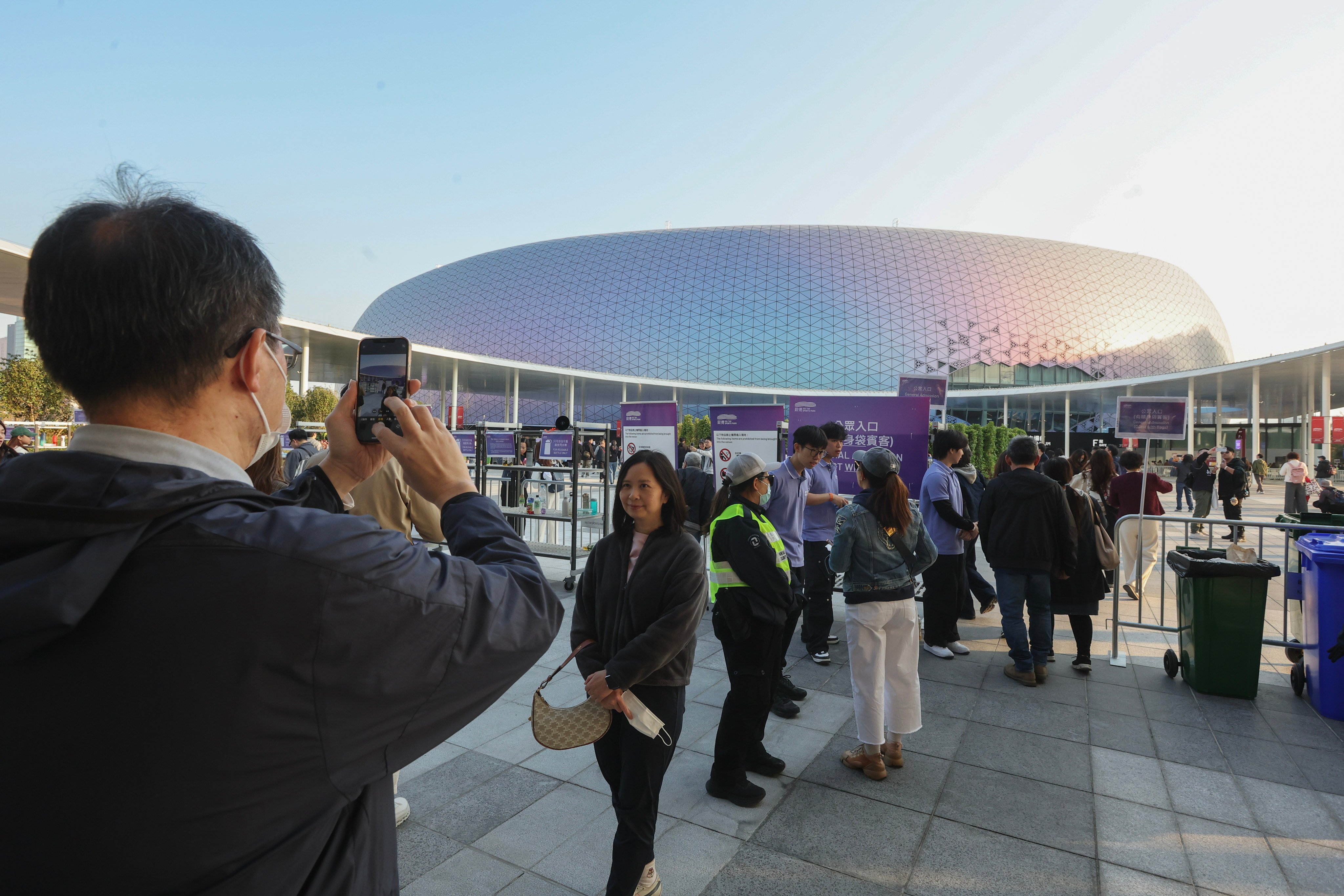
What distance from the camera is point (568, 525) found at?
1052 cm

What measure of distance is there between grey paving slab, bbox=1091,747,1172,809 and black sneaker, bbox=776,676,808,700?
188 centimetres

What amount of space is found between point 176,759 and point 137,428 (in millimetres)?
452

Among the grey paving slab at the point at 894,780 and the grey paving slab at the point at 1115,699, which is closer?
the grey paving slab at the point at 894,780

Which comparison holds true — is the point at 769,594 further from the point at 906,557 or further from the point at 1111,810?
the point at 1111,810

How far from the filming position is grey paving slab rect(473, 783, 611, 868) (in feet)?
10.6

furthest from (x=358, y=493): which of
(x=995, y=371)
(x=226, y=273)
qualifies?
(x=995, y=371)

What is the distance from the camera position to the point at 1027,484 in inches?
228

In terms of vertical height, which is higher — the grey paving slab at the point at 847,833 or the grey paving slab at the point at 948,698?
the grey paving slab at the point at 948,698

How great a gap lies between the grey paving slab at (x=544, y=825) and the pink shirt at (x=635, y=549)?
4.59ft

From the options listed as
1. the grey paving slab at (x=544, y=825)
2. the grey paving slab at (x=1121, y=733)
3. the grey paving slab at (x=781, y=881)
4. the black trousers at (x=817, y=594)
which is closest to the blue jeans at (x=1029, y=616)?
the grey paving slab at (x=1121, y=733)

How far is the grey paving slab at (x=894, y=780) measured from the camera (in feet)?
12.3

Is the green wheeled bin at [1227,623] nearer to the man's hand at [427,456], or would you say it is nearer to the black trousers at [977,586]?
the black trousers at [977,586]

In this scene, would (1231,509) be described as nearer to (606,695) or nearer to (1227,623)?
(1227,623)

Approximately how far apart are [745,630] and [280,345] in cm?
301
